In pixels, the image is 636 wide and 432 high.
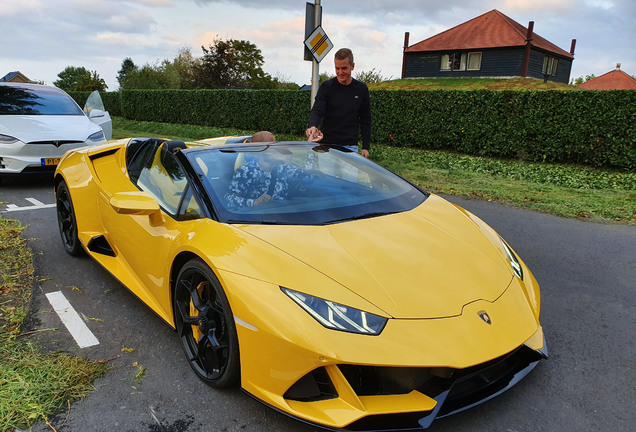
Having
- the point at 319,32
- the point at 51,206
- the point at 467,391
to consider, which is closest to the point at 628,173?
the point at 319,32

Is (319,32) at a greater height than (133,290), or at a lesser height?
greater

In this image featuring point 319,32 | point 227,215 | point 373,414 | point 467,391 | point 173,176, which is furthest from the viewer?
point 319,32

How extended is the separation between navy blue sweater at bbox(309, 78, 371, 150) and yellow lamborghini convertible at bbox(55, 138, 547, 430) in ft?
5.85

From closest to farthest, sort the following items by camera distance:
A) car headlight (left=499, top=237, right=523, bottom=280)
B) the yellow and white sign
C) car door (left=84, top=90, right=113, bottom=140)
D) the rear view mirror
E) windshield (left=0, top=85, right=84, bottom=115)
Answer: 1. car headlight (left=499, top=237, right=523, bottom=280)
2. the rear view mirror
3. windshield (left=0, top=85, right=84, bottom=115)
4. the yellow and white sign
5. car door (left=84, top=90, right=113, bottom=140)

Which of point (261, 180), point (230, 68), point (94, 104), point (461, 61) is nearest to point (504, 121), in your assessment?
point (94, 104)

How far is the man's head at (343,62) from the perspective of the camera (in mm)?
4641

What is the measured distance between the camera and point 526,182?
8164 mm

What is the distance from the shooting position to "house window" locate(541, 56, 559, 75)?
33.5 meters

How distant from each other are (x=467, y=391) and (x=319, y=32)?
271 inches

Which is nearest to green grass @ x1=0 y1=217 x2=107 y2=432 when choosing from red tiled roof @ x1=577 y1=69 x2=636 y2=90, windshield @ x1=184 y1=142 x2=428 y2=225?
windshield @ x1=184 y1=142 x2=428 y2=225

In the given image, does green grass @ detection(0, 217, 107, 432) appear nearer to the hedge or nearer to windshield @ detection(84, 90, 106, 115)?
windshield @ detection(84, 90, 106, 115)

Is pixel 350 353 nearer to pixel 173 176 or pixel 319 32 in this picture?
pixel 173 176

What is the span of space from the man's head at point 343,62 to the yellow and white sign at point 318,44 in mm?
3137

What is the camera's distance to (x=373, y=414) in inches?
65.5
